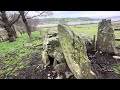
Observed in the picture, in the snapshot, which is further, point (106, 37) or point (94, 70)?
point (106, 37)

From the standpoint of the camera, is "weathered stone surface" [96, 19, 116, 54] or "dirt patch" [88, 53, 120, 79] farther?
"weathered stone surface" [96, 19, 116, 54]

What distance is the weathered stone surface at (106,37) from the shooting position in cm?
520

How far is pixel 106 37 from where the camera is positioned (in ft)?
17.3

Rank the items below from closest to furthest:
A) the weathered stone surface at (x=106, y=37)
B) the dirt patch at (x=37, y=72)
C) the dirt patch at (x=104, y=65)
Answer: the dirt patch at (x=104, y=65)
the dirt patch at (x=37, y=72)
the weathered stone surface at (x=106, y=37)

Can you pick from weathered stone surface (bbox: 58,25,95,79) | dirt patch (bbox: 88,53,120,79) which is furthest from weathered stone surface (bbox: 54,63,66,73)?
dirt patch (bbox: 88,53,120,79)

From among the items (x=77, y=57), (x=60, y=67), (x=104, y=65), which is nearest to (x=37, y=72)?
(x=60, y=67)

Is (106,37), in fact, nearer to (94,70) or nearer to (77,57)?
(94,70)

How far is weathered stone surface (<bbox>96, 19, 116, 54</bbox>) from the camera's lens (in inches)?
205

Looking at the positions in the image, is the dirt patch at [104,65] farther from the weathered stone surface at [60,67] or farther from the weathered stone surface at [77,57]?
the weathered stone surface at [60,67]

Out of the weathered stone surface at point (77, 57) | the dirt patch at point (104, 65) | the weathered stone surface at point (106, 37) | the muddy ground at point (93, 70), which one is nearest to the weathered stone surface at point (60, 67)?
the muddy ground at point (93, 70)

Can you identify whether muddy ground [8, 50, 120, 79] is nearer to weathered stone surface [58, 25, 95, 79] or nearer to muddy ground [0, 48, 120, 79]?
muddy ground [0, 48, 120, 79]
